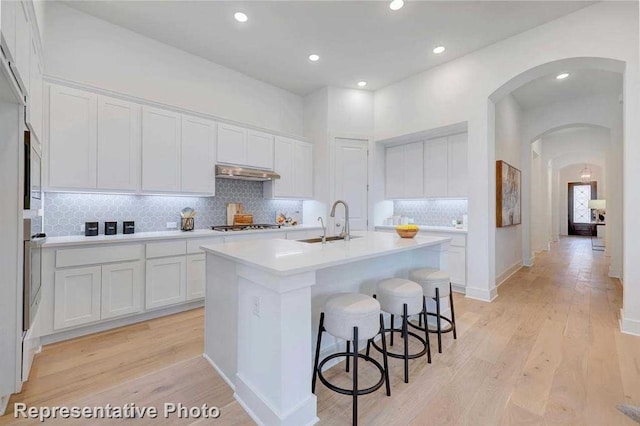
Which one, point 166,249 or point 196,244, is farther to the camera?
point 196,244

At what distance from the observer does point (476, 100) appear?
12.7 feet

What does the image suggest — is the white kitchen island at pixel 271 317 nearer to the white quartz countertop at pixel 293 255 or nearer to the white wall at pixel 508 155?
the white quartz countertop at pixel 293 255

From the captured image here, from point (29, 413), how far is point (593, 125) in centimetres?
827

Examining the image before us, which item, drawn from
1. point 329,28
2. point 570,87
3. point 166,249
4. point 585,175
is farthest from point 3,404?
point 585,175

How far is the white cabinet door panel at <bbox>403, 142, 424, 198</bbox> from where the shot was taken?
491cm

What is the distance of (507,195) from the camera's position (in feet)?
15.5

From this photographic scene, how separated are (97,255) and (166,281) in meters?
0.71

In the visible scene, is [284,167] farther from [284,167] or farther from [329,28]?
[329,28]

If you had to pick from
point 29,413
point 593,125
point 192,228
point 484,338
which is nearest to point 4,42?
point 29,413

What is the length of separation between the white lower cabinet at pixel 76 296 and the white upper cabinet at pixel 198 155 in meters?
1.39

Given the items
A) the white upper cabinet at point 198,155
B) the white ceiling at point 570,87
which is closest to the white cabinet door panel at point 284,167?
the white upper cabinet at point 198,155

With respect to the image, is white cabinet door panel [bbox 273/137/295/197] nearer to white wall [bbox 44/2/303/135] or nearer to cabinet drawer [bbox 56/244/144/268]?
white wall [bbox 44/2/303/135]

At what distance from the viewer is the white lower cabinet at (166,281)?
9.95ft

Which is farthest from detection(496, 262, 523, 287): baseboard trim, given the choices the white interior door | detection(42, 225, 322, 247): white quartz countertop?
detection(42, 225, 322, 247): white quartz countertop
